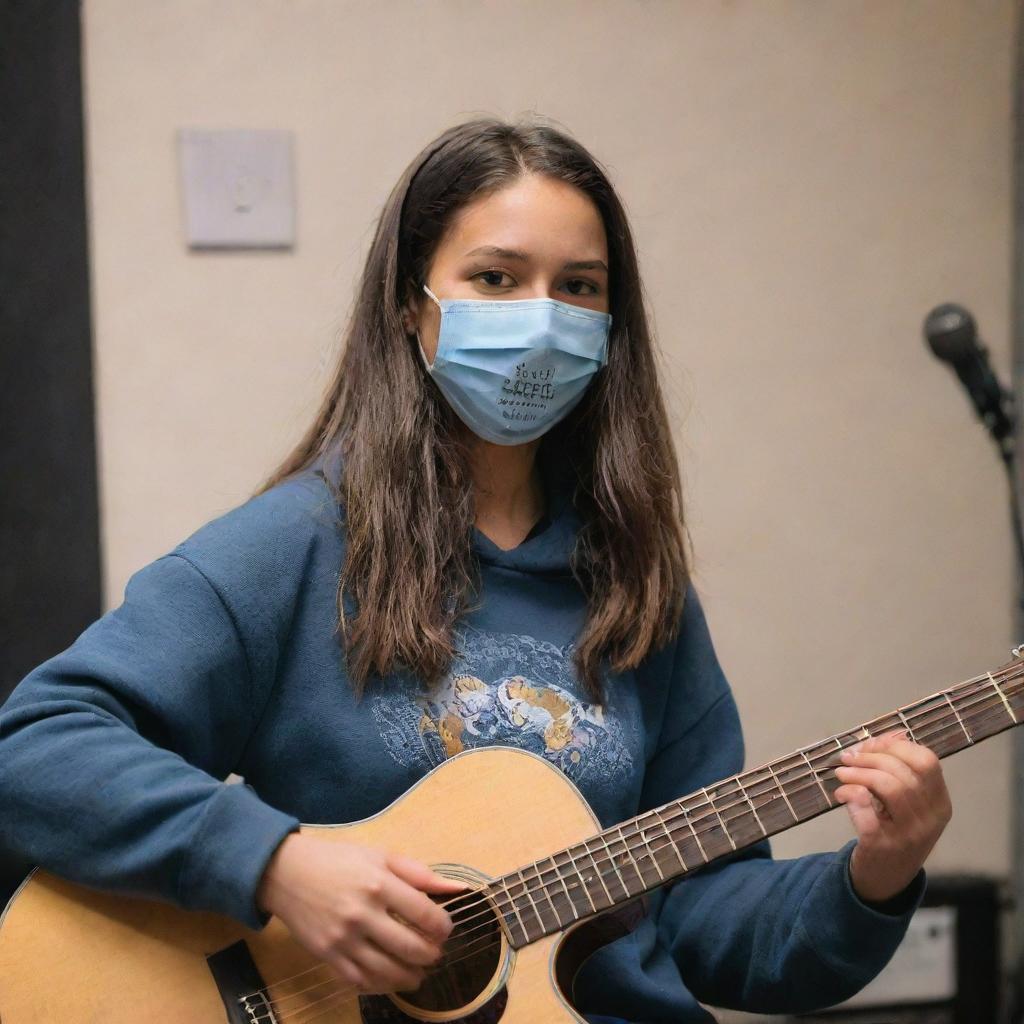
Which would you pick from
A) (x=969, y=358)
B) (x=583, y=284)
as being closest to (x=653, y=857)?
(x=583, y=284)

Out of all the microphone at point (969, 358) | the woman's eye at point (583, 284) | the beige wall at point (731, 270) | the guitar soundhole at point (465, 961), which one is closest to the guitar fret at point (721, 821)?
the guitar soundhole at point (465, 961)

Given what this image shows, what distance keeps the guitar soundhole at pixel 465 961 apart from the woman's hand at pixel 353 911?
0.06 metres

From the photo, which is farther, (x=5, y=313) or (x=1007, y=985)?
(x=1007, y=985)

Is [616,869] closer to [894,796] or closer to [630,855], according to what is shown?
[630,855]

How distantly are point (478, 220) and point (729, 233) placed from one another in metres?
0.86

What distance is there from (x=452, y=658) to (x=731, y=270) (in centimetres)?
104

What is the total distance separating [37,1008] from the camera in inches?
38.0

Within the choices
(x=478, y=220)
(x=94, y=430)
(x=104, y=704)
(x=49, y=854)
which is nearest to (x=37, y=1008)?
(x=49, y=854)

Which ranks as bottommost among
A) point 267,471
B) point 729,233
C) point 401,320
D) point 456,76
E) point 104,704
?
point 104,704

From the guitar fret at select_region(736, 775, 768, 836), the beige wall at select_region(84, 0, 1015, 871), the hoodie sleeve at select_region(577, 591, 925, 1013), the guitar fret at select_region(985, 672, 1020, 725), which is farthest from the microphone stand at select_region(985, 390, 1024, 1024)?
the guitar fret at select_region(736, 775, 768, 836)

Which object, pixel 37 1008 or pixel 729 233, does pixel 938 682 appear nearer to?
pixel 729 233

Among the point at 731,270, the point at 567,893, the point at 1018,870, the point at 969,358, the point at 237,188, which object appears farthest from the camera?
the point at 1018,870

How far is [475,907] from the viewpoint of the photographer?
1055 mm

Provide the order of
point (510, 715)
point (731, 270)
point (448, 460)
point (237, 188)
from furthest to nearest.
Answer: point (731, 270) → point (237, 188) → point (448, 460) → point (510, 715)
